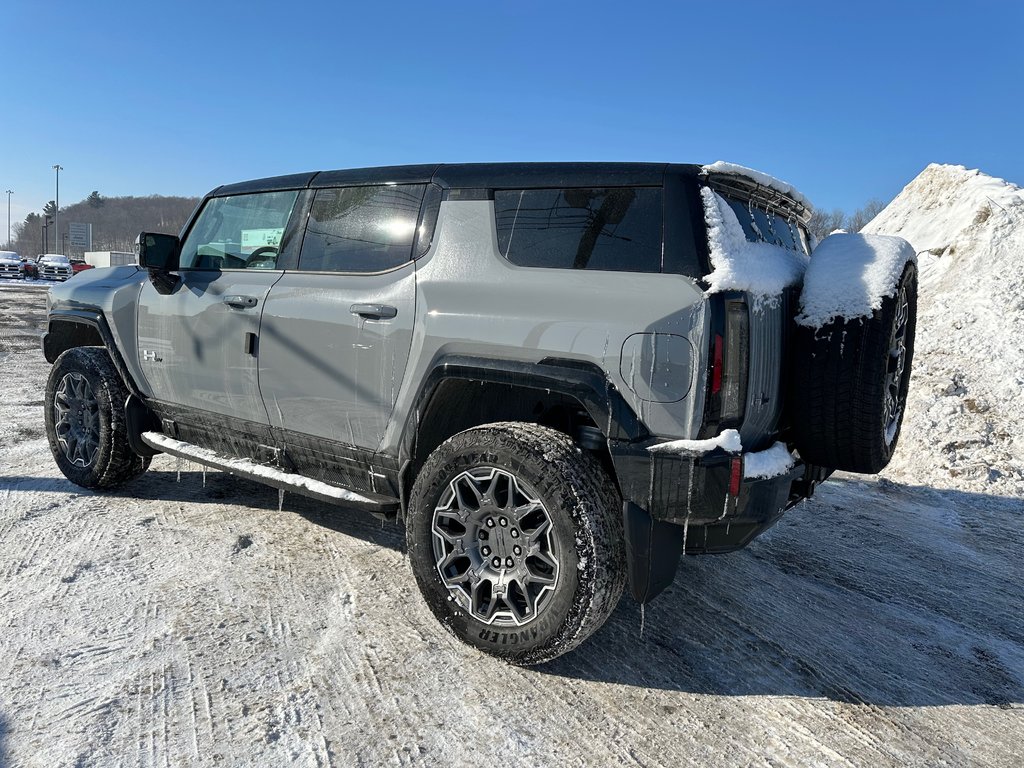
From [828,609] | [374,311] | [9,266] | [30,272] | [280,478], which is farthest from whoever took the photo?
[30,272]

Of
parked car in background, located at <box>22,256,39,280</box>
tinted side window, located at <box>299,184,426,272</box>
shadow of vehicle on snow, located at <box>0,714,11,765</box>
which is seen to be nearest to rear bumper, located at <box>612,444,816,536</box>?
tinted side window, located at <box>299,184,426,272</box>

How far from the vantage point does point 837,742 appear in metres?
2.29

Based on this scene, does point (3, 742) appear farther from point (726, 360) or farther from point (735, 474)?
point (726, 360)

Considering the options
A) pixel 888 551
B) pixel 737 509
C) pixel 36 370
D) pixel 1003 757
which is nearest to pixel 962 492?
pixel 888 551

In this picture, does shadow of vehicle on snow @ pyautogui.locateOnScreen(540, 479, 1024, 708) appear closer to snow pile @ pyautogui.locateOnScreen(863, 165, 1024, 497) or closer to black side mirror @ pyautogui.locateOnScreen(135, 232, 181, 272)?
snow pile @ pyautogui.locateOnScreen(863, 165, 1024, 497)

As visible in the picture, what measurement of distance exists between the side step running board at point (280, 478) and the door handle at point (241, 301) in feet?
2.75

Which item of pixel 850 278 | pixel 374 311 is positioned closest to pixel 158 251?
pixel 374 311

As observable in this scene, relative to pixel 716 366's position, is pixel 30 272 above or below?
above

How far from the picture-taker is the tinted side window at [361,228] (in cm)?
310

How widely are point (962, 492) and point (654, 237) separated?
14.3 feet

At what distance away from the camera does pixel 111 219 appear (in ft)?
514

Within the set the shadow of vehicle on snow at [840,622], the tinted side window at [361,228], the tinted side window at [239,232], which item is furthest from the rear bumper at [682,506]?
the tinted side window at [239,232]

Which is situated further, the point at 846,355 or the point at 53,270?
the point at 53,270

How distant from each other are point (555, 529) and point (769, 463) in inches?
31.3
